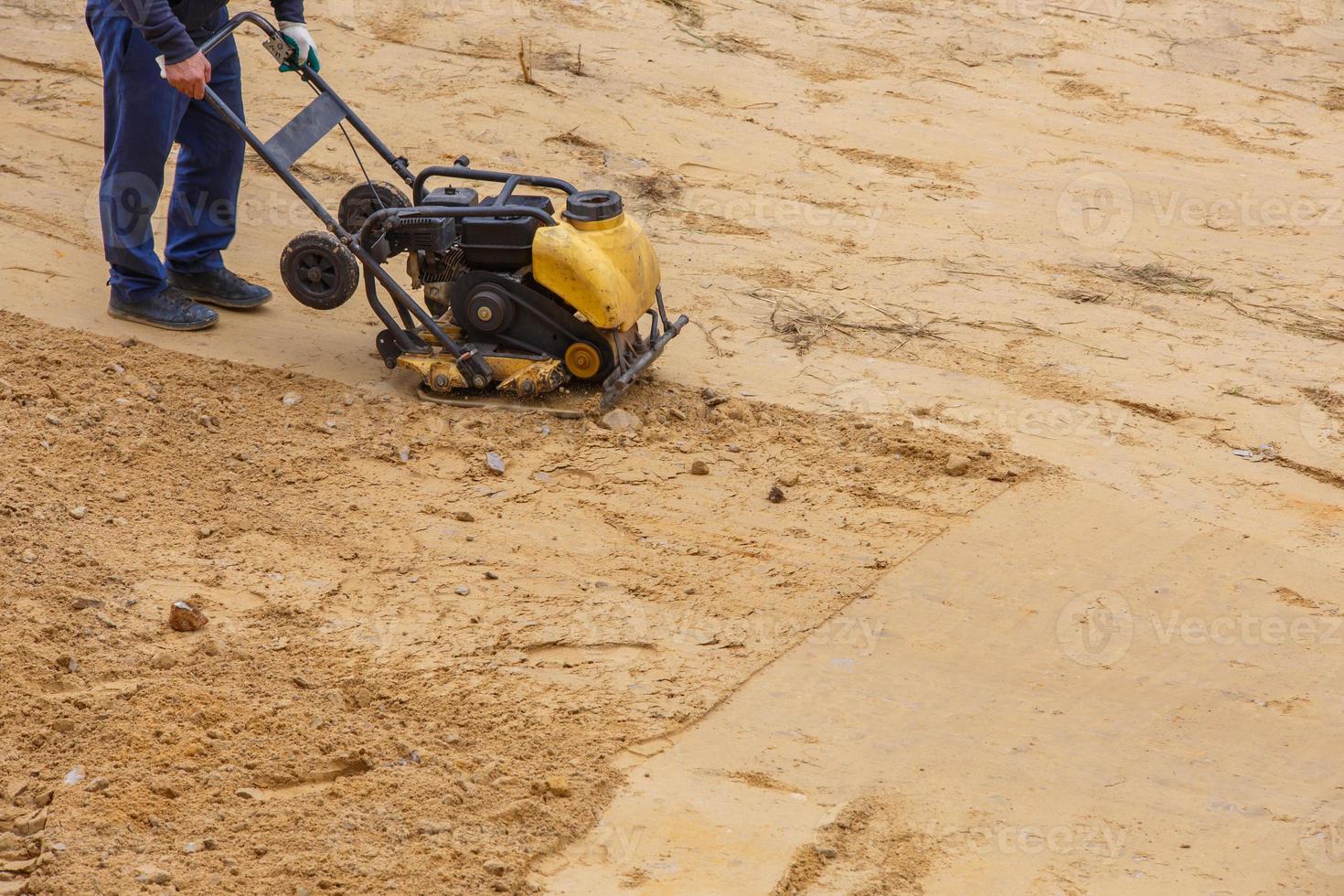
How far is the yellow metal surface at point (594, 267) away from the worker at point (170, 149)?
1.48 m

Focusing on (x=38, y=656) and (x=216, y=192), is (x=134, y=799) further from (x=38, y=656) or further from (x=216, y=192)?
(x=216, y=192)

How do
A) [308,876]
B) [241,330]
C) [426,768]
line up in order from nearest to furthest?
[308,876], [426,768], [241,330]

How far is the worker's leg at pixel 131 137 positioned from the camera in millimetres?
5145

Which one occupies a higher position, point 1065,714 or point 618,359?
point 618,359

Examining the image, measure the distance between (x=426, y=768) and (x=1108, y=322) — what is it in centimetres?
414

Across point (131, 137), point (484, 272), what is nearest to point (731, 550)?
point (484, 272)

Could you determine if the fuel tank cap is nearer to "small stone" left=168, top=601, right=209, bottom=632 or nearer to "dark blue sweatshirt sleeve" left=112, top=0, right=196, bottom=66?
"dark blue sweatshirt sleeve" left=112, top=0, right=196, bottom=66

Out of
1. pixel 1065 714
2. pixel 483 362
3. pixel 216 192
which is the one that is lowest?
pixel 1065 714

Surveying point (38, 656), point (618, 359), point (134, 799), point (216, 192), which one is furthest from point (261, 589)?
point (216, 192)

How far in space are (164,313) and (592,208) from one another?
7.00 feet

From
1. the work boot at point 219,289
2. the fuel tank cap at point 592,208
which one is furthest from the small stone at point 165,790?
the work boot at point 219,289

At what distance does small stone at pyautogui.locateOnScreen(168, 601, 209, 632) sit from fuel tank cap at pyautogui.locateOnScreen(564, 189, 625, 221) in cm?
204

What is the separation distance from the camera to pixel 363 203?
5.28m

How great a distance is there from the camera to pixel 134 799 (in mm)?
3246
